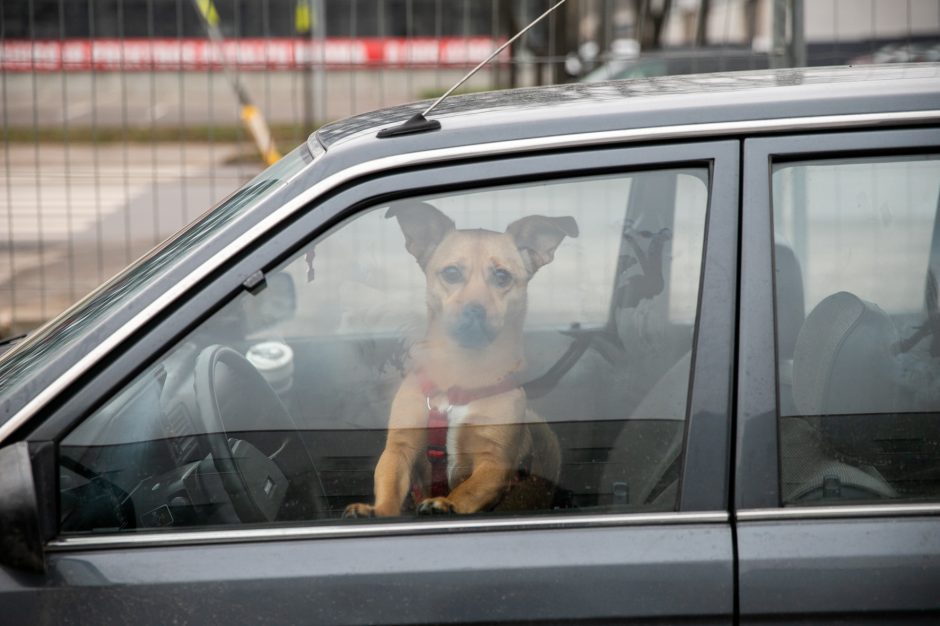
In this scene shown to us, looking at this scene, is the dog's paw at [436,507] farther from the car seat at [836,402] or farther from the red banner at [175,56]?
the red banner at [175,56]

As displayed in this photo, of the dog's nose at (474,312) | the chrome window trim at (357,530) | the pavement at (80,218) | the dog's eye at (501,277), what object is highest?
the pavement at (80,218)

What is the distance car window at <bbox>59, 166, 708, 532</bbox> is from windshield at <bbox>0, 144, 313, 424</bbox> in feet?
0.52

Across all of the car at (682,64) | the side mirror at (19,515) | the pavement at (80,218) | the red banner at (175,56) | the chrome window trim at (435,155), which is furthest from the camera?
the pavement at (80,218)

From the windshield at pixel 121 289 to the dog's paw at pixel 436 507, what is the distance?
63cm

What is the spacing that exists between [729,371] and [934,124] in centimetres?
57

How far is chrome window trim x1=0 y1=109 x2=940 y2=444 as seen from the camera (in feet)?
5.89

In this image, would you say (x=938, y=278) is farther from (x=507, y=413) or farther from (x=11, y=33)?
(x=11, y=33)

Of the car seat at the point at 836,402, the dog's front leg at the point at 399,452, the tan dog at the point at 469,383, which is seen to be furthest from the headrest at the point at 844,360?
the dog's front leg at the point at 399,452

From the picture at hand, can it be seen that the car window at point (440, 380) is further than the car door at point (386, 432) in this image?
Yes

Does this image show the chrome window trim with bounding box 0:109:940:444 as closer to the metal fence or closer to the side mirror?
the side mirror

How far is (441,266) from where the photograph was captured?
2156 mm

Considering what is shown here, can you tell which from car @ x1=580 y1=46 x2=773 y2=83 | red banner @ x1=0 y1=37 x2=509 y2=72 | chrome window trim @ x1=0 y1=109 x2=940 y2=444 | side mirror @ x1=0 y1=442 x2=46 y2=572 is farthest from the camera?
red banner @ x1=0 y1=37 x2=509 y2=72

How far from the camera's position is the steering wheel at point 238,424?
6.42ft

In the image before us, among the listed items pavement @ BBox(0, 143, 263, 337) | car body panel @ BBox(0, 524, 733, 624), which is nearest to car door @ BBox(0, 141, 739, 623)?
car body panel @ BBox(0, 524, 733, 624)
